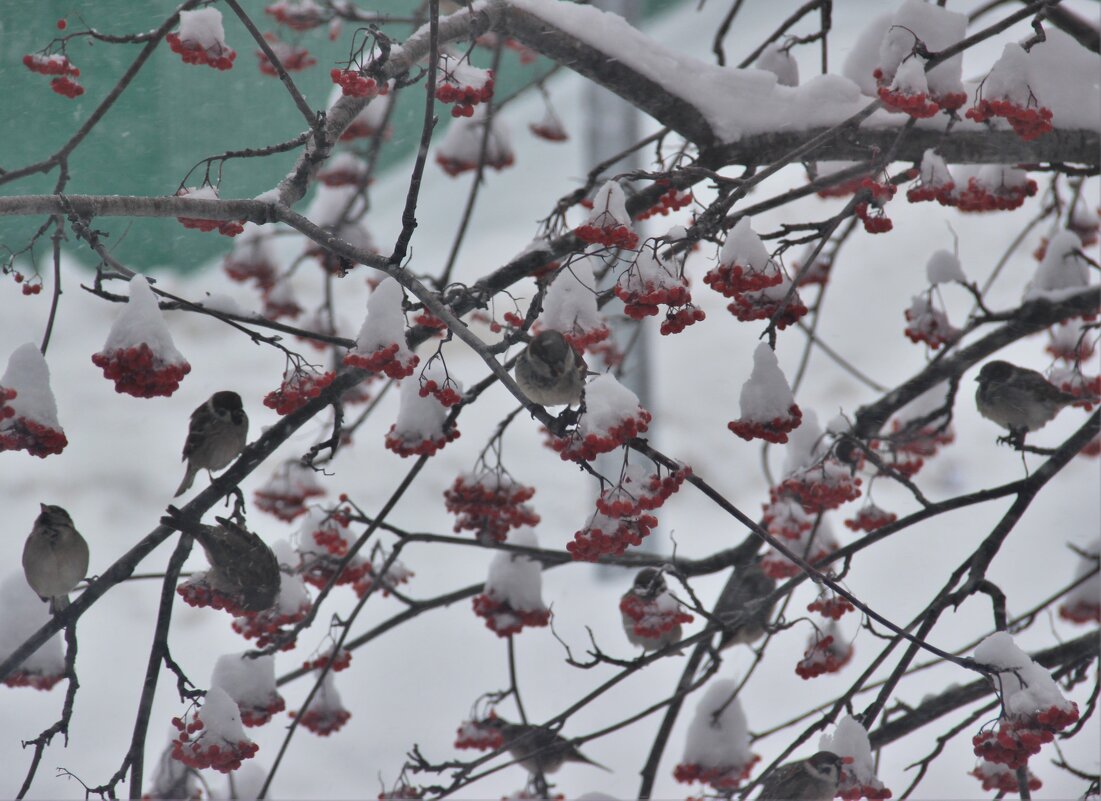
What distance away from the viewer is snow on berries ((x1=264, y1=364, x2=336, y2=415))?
116cm

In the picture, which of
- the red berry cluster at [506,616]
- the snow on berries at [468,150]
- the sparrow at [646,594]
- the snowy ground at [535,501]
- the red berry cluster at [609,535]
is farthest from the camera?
the snow on berries at [468,150]

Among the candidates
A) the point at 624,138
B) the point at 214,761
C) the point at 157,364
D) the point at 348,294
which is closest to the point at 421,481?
the point at 348,294

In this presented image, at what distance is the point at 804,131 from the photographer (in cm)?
153

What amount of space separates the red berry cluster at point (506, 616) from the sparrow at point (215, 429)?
0.54 meters

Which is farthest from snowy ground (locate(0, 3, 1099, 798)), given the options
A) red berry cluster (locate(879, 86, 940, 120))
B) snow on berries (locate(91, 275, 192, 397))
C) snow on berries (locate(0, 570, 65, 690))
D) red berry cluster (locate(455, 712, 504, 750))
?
snow on berries (locate(91, 275, 192, 397))

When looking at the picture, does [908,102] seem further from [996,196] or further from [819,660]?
[819,660]

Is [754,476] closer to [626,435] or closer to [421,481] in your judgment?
[421,481]

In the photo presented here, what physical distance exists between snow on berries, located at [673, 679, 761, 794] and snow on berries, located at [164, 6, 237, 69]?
4.19ft

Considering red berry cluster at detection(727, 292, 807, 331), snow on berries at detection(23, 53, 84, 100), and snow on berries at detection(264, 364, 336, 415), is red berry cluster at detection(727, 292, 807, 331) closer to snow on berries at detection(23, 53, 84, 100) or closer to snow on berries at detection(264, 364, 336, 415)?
snow on berries at detection(264, 364, 336, 415)

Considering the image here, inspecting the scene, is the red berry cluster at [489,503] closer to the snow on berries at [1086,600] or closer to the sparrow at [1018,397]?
the sparrow at [1018,397]

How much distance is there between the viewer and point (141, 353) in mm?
975

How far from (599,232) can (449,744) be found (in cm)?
174

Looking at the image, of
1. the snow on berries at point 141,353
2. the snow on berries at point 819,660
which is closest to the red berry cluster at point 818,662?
the snow on berries at point 819,660

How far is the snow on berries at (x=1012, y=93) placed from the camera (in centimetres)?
108
